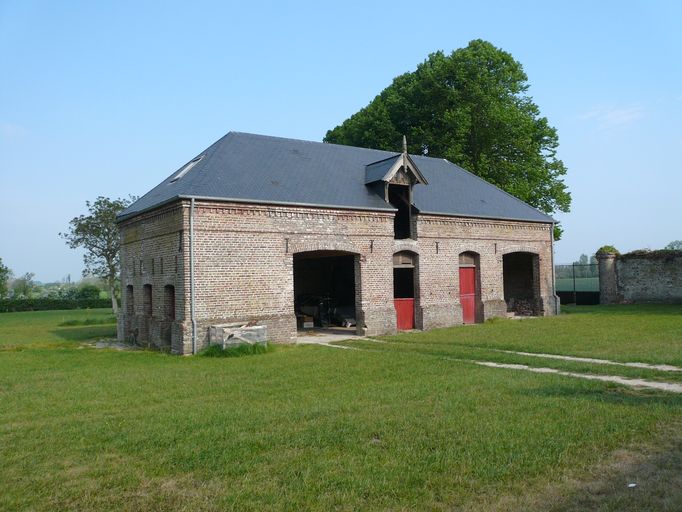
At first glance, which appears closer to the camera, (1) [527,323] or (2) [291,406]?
(2) [291,406]

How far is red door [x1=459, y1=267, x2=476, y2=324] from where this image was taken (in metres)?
21.8

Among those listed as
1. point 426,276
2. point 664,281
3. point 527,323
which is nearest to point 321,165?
point 426,276

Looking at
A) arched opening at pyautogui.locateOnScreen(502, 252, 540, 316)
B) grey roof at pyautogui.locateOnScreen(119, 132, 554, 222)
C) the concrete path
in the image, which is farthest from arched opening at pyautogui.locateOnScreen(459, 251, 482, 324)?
the concrete path

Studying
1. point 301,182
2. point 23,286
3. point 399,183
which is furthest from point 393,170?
point 23,286

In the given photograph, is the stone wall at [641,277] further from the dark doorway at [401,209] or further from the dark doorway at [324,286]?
the dark doorway at [401,209]

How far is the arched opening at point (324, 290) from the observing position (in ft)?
75.4

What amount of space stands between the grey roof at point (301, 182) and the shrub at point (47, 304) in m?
39.0

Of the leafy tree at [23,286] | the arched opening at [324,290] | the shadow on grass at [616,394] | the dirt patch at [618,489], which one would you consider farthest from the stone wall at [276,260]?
the leafy tree at [23,286]

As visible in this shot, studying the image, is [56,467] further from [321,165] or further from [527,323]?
[527,323]

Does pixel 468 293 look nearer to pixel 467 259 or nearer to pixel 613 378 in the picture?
pixel 467 259

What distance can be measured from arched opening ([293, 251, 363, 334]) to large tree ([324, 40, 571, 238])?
10.5 meters

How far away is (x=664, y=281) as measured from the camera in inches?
1147

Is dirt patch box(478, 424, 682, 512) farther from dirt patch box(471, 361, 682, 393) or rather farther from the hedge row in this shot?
the hedge row

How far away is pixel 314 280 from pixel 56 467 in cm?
1960
